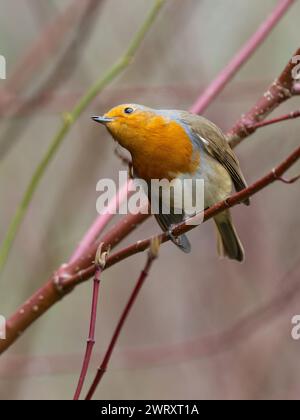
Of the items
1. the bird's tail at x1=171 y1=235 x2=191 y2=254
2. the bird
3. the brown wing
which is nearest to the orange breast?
the bird

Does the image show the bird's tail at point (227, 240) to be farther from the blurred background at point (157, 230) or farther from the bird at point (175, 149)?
the blurred background at point (157, 230)

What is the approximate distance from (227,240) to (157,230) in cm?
158

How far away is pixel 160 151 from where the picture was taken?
321 cm

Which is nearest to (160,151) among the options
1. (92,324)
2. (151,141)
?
(151,141)

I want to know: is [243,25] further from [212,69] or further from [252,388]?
[252,388]

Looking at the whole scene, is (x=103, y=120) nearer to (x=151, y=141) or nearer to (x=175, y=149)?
(x=151, y=141)

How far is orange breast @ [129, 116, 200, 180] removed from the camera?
10.5ft

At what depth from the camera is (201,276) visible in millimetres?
5621

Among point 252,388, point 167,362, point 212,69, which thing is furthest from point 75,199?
point 212,69

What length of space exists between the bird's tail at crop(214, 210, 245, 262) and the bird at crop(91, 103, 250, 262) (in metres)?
0.35

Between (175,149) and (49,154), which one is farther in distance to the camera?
(175,149)

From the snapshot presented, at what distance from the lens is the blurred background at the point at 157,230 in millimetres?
4465

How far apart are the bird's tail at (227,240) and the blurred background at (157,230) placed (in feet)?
1.70
